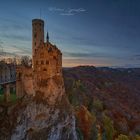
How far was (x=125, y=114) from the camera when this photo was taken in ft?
274

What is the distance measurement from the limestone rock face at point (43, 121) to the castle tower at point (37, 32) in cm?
948

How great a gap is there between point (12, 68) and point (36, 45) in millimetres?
8836

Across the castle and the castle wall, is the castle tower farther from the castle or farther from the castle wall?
the castle wall

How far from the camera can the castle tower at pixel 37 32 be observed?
43875mm

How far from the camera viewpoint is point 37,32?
44125 millimetres

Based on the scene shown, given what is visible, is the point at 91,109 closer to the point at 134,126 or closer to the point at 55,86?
the point at 134,126

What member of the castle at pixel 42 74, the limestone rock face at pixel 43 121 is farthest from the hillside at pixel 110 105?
the castle at pixel 42 74

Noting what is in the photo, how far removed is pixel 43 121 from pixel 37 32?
14.9 meters

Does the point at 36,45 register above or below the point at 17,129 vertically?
above

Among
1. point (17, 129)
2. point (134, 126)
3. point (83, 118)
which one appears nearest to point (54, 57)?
point (17, 129)

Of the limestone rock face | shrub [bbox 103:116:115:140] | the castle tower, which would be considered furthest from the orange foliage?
the castle tower

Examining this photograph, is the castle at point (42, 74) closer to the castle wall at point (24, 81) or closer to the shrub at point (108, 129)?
the castle wall at point (24, 81)

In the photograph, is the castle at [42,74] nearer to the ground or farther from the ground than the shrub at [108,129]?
farther from the ground

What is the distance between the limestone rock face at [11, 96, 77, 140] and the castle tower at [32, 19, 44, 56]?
31.1ft
